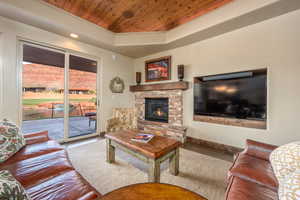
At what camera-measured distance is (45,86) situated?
2854mm

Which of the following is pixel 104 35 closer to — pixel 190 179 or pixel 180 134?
pixel 180 134

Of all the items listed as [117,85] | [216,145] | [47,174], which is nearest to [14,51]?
[117,85]

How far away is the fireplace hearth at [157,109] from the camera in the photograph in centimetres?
370

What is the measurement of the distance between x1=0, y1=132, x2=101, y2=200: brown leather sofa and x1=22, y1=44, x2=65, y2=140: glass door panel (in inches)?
59.9

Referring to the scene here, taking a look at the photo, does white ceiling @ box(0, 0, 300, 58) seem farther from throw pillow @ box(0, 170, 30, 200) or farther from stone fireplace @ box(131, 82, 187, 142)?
throw pillow @ box(0, 170, 30, 200)

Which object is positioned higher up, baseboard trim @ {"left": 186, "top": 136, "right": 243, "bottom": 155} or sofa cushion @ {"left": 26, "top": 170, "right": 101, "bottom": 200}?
sofa cushion @ {"left": 26, "top": 170, "right": 101, "bottom": 200}

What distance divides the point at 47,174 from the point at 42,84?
8.32 feet

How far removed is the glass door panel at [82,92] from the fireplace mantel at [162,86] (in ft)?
4.38

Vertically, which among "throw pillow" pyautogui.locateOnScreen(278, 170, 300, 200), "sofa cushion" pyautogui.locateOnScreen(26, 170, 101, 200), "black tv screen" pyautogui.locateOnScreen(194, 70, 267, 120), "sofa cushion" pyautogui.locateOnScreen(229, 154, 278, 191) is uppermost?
"black tv screen" pyautogui.locateOnScreen(194, 70, 267, 120)

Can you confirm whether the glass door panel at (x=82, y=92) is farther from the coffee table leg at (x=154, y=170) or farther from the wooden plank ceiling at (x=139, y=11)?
the coffee table leg at (x=154, y=170)

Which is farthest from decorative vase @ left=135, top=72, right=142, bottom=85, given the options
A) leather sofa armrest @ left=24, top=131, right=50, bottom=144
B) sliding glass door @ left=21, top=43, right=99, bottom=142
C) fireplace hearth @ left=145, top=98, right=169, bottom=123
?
leather sofa armrest @ left=24, top=131, right=50, bottom=144

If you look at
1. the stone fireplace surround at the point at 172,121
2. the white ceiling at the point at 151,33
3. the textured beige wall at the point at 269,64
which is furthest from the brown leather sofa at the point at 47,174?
the textured beige wall at the point at 269,64

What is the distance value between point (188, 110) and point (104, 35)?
3.00 m

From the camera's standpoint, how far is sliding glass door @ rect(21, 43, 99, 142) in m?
2.67
